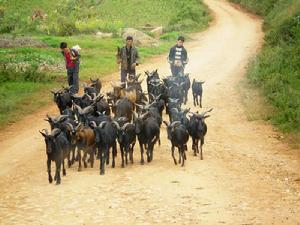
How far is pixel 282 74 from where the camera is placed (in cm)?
2419

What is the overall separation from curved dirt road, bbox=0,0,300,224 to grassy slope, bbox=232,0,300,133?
3.10 feet

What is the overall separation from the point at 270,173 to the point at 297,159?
1.77 meters

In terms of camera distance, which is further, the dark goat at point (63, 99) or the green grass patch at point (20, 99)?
the green grass patch at point (20, 99)

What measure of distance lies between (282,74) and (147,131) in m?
11.6

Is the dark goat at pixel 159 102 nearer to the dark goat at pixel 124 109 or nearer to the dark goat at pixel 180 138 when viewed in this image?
the dark goat at pixel 124 109

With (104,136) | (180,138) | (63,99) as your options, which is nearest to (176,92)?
(63,99)

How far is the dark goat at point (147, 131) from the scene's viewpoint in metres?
14.2

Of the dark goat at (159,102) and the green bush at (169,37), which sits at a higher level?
the green bush at (169,37)

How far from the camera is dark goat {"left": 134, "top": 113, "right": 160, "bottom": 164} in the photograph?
14.2m

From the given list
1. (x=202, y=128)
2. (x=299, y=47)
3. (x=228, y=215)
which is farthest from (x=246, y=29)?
(x=228, y=215)

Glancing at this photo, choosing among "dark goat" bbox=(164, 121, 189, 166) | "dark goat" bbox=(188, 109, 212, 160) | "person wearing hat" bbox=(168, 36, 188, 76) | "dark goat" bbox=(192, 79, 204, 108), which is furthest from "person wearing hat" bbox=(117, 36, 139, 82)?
"dark goat" bbox=(164, 121, 189, 166)

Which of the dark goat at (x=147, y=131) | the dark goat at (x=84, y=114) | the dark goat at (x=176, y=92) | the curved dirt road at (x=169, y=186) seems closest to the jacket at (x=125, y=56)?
the dark goat at (x=176, y=92)

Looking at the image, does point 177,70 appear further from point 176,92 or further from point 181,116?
point 181,116

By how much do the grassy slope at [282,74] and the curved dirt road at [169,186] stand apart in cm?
95
